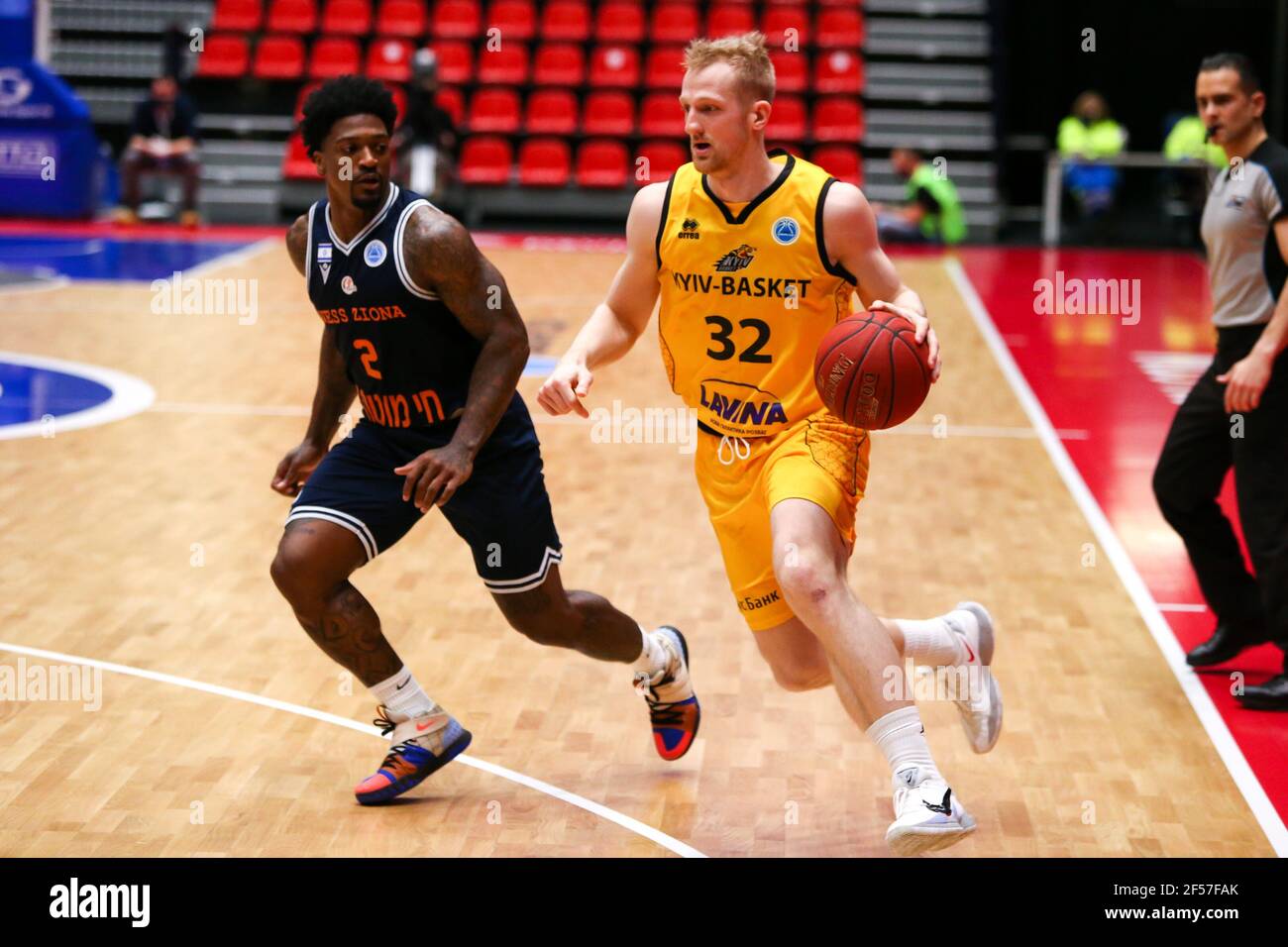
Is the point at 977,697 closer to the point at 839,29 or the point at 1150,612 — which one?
the point at 1150,612

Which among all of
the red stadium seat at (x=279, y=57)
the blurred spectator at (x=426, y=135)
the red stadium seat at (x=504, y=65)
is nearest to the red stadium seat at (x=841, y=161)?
the red stadium seat at (x=504, y=65)

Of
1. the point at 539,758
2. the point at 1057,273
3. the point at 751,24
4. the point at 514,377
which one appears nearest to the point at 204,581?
the point at 539,758

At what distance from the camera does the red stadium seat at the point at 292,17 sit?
20.5 metres

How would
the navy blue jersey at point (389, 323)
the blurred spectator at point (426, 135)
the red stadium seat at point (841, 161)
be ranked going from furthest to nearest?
1. the red stadium seat at point (841, 161)
2. the blurred spectator at point (426, 135)
3. the navy blue jersey at point (389, 323)

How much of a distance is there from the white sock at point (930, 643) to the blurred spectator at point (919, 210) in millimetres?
13059

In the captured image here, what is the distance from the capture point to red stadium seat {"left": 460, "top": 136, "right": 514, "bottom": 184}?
62.3 feet

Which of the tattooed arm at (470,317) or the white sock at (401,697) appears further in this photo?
the white sock at (401,697)

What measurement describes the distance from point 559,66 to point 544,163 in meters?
1.48

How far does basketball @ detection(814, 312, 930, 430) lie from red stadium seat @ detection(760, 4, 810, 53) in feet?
53.8

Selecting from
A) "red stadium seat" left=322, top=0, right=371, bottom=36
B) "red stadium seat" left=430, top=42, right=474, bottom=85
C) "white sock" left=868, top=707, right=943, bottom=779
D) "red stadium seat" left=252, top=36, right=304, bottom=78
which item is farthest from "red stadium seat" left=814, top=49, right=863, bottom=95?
"white sock" left=868, top=707, right=943, bottom=779

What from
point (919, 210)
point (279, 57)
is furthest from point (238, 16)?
point (919, 210)

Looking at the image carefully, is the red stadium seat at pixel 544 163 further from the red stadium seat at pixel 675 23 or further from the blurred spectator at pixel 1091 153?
the blurred spectator at pixel 1091 153

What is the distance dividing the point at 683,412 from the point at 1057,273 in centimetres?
748

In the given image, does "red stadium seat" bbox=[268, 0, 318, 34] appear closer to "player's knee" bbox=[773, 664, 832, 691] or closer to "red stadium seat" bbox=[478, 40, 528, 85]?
"red stadium seat" bbox=[478, 40, 528, 85]
